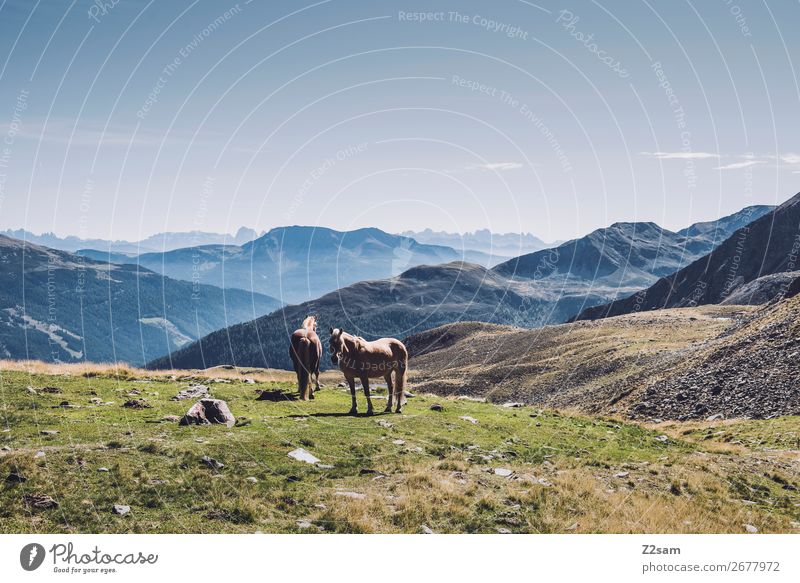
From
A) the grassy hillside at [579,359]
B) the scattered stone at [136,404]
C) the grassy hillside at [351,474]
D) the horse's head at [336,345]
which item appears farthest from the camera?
the grassy hillside at [579,359]

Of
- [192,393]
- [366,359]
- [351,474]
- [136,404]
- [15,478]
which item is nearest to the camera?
[15,478]

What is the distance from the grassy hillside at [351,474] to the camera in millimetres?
13109

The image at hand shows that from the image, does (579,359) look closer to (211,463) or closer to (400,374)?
(400,374)

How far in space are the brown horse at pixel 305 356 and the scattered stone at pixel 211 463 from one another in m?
10.8

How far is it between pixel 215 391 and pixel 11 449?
42.2ft

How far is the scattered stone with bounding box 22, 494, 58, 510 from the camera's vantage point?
12.4 m

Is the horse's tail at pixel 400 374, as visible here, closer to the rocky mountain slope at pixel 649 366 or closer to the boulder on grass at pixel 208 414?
the boulder on grass at pixel 208 414

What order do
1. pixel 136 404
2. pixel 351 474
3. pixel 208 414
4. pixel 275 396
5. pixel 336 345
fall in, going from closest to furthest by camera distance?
pixel 351 474, pixel 208 414, pixel 336 345, pixel 136 404, pixel 275 396

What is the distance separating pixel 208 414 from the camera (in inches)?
810

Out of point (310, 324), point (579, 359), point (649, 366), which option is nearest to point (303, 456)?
point (310, 324)

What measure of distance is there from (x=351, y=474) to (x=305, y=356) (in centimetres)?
1145

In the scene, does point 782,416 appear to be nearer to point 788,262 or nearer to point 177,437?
point 177,437
